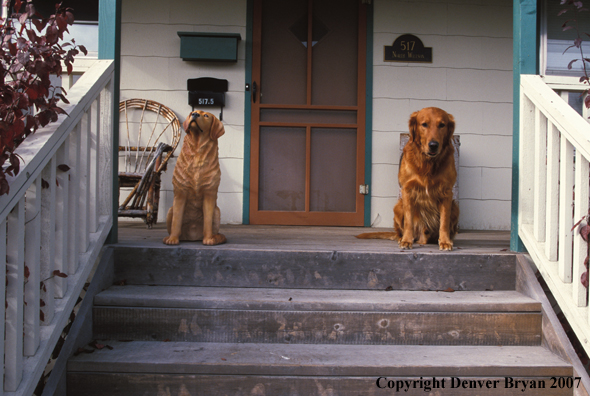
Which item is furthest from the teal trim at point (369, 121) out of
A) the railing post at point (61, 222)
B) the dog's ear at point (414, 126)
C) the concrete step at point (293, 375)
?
the railing post at point (61, 222)

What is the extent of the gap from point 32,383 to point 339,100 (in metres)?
3.28

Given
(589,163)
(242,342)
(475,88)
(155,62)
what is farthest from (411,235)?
(155,62)

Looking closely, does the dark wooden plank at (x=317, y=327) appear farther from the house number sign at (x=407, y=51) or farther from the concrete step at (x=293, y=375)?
the house number sign at (x=407, y=51)

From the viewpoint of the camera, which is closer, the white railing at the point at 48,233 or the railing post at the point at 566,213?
the white railing at the point at 48,233

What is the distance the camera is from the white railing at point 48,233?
1336 mm

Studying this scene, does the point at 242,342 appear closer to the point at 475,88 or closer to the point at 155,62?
the point at 155,62

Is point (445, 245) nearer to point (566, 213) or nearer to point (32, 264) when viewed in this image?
point (566, 213)

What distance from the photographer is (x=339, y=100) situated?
157 inches

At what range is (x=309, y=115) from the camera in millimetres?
3965

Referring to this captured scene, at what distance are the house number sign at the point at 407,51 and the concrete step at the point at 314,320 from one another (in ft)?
9.05

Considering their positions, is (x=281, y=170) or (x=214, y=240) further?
(x=281, y=170)

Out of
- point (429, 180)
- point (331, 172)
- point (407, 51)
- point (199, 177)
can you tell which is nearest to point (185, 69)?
point (331, 172)

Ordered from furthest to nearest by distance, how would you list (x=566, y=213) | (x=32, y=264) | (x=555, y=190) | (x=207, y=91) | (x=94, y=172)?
(x=207, y=91)
(x=94, y=172)
(x=555, y=190)
(x=566, y=213)
(x=32, y=264)

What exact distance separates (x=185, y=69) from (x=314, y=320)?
2902 mm
